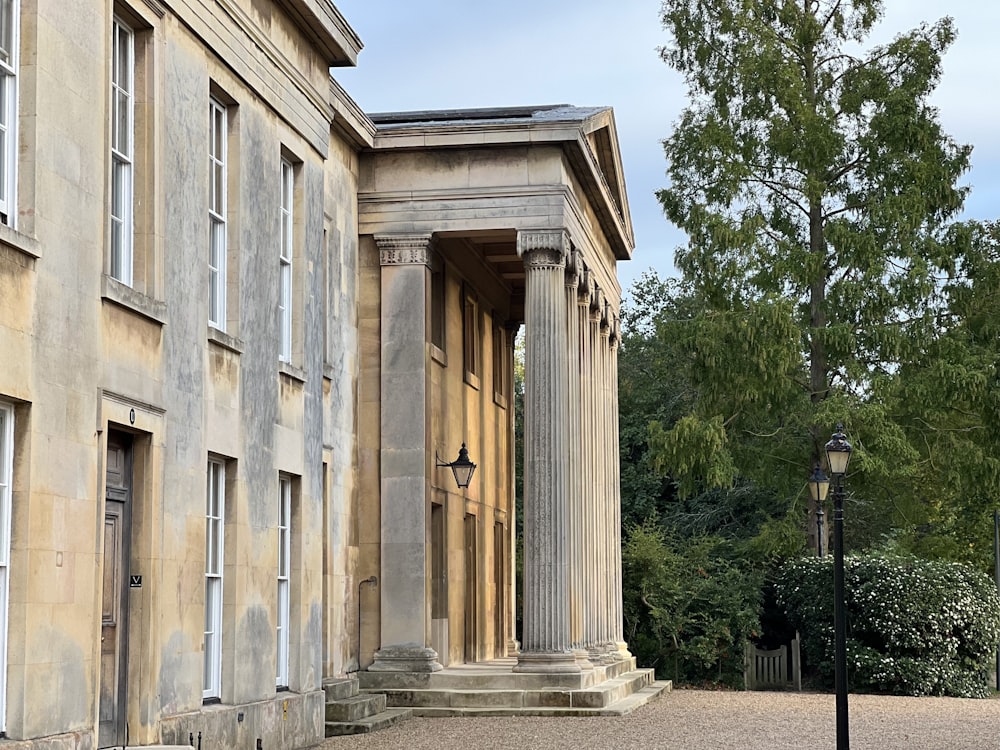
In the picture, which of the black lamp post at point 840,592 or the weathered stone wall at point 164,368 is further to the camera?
the black lamp post at point 840,592

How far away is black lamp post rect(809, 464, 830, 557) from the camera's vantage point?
2928 centimetres

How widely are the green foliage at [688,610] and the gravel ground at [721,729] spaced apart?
Answer: 546cm

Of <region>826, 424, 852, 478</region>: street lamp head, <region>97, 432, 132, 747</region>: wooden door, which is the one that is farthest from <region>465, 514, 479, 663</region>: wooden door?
<region>97, 432, 132, 747</region>: wooden door

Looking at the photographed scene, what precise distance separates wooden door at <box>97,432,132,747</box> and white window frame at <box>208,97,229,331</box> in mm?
2537

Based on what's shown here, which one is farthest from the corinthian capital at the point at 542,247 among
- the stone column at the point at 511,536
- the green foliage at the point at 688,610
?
the green foliage at the point at 688,610

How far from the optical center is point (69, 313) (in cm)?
1137

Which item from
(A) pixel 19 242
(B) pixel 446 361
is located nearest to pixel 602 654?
(B) pixel 446 361

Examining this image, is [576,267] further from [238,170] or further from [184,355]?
[184,355]

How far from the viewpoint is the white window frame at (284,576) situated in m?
17.2

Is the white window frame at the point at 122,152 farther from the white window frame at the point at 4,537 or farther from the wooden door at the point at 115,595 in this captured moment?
the white window frame at the point at 4,537

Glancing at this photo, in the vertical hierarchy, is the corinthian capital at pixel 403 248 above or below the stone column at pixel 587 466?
above

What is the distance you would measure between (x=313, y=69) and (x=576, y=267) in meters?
8.16

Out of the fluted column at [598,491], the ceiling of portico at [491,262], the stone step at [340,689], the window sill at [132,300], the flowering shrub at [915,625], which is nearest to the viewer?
the window sill at [132,300]

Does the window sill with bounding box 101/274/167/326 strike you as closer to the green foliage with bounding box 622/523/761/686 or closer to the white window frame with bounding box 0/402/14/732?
the white window frame with bounding box 0/402/14/732
